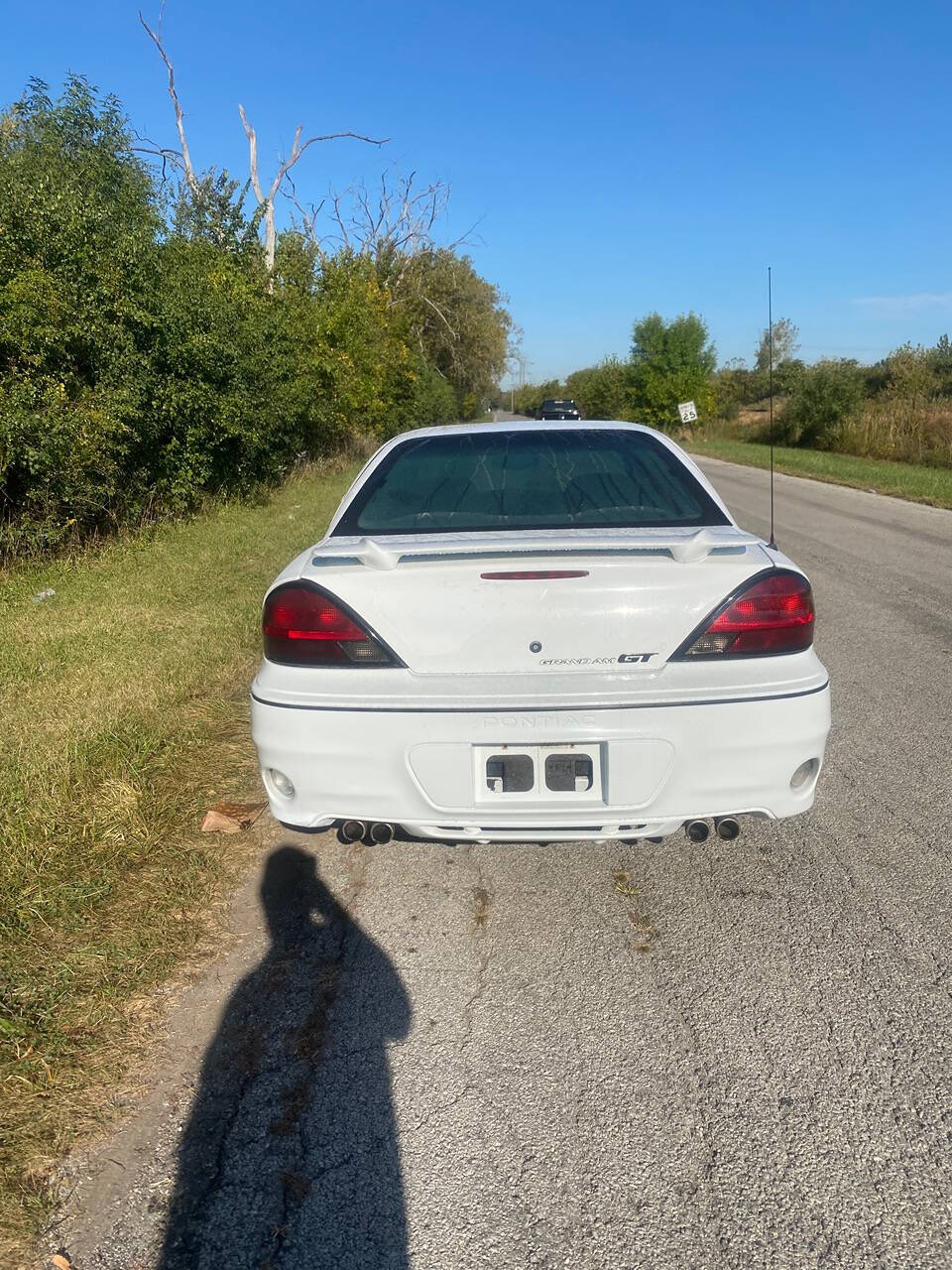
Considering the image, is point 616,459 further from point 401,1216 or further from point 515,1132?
point 401,1216

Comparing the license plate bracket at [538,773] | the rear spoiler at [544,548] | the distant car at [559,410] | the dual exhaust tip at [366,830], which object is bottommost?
the dual exhaust tip at [366,830]

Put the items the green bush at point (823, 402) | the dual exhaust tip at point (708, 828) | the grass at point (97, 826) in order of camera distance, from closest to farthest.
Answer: the grass at point (97, 826)
the dual exhaust tip at point (708, 828)
the green bush at point (823, 402)

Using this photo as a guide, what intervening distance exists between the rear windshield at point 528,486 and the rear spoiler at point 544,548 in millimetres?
235

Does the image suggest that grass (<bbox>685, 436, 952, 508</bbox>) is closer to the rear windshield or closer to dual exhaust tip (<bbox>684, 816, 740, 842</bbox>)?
the rear windshield

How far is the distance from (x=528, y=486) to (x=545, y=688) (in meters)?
1.07

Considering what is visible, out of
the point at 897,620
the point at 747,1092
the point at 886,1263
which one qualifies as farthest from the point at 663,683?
the point at 897,620

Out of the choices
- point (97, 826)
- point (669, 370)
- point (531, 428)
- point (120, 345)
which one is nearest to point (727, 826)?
point (531, 428)

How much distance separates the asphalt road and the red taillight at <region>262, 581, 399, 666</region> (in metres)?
0.96

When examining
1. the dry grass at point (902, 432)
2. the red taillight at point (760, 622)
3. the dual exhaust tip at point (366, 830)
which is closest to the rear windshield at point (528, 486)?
the red taillight at point (760, 622)

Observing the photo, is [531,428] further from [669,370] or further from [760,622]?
[669,370]

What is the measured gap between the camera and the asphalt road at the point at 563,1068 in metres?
1.85

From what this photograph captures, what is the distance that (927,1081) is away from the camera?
2229 millimetres

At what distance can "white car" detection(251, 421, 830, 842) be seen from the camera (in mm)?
2615

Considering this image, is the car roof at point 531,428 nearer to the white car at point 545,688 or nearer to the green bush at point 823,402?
the white car at point 545,688
